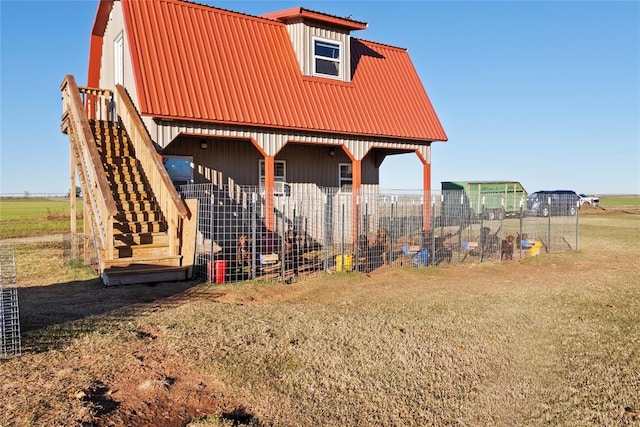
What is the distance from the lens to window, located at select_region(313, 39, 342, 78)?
1622cm

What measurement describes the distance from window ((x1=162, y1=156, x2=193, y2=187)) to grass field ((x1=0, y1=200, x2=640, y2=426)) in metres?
5.28

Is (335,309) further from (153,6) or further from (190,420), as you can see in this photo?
(153,6)

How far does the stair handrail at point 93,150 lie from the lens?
9405mm

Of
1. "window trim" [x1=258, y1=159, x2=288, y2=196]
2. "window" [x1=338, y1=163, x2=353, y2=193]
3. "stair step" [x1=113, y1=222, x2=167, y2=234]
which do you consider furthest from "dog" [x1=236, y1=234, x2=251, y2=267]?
"window" [x1=338, y1=163, x2=353, y2=193]

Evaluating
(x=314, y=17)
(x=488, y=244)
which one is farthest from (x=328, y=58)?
(x=488, y=244)

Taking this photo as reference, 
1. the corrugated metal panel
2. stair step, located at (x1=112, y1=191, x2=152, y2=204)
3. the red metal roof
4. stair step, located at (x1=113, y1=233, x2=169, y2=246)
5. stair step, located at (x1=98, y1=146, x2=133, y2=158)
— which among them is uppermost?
the red metal roof

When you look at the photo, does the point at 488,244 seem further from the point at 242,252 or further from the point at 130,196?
the point at 130,196

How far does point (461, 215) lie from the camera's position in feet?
45.0

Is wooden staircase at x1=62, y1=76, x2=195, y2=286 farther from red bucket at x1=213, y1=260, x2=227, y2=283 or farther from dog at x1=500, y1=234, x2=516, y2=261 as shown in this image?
dog at x1=500, y1=234, x2=516, y2=261

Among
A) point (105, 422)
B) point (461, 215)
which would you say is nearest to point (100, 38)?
point (461, 215)

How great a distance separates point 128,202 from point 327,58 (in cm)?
851

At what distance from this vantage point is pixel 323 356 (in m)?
5.48

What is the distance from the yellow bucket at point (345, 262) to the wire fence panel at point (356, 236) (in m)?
0.02

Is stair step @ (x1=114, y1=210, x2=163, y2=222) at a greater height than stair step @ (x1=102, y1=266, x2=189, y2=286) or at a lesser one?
greater
